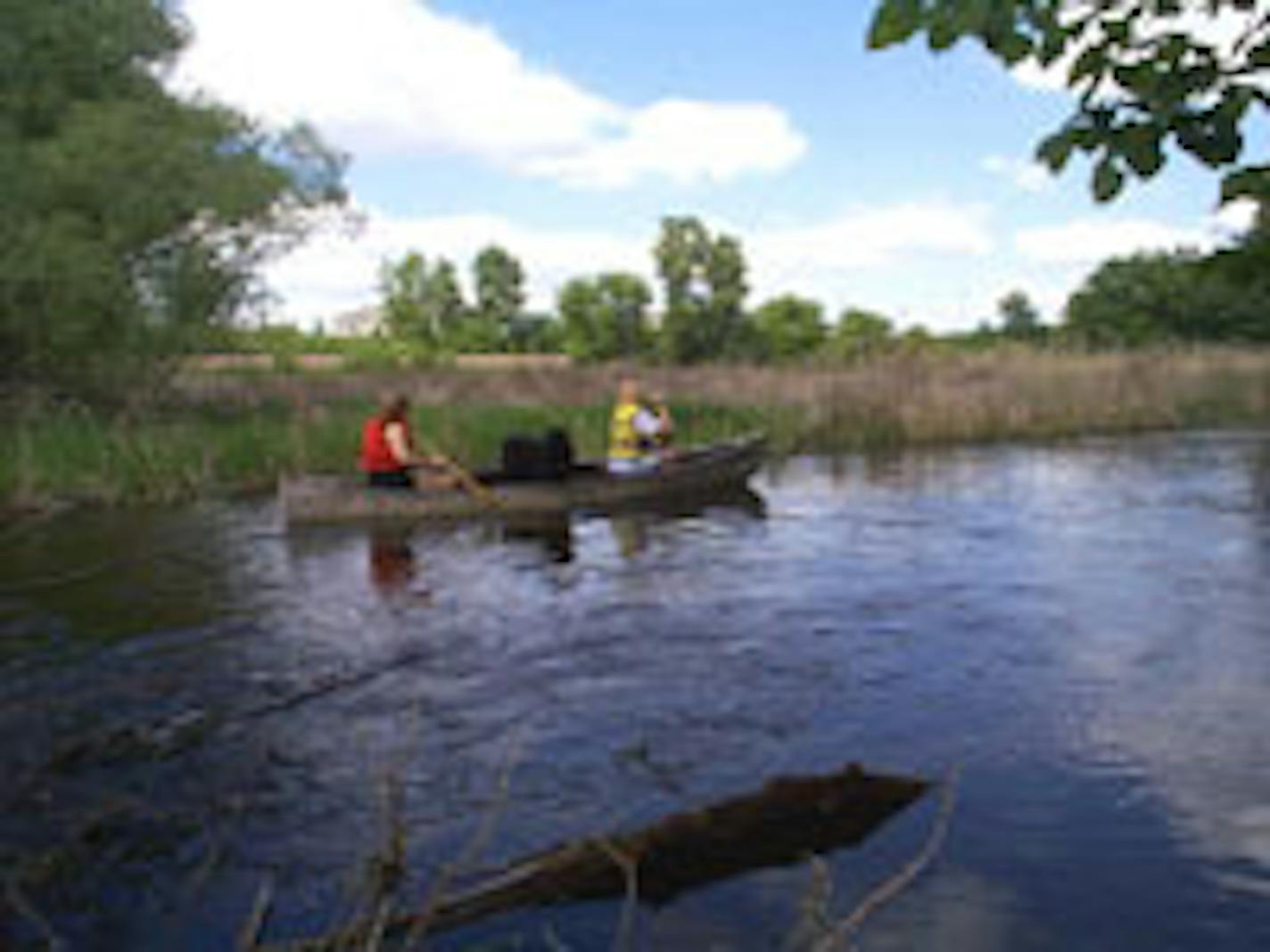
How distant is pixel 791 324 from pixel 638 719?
264 feet

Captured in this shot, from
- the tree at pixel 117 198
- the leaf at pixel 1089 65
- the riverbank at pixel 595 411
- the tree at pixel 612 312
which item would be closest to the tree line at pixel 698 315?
the tree at pixel 612 312

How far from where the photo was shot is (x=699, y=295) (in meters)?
77.1

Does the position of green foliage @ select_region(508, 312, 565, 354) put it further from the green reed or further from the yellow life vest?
the yellow life vest

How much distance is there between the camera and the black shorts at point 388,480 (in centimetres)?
1534

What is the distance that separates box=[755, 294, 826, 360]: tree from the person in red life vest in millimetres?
70094

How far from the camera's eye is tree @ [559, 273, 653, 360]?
3027 inches

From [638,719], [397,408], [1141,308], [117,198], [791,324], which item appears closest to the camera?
[638,719]

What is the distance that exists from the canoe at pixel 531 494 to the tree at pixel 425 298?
68.7m

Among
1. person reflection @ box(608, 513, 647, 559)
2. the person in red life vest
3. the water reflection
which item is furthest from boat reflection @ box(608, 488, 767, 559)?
the person in red life vest

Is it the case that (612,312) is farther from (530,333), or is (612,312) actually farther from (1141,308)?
(1141,308)

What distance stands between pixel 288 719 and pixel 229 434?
1348cm

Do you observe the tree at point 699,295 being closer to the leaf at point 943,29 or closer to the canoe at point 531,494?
the canoe at point 531,494

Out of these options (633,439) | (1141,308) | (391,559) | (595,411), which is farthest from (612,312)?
(391,559)

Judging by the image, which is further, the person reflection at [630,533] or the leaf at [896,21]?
the person reflection at [630,533]
